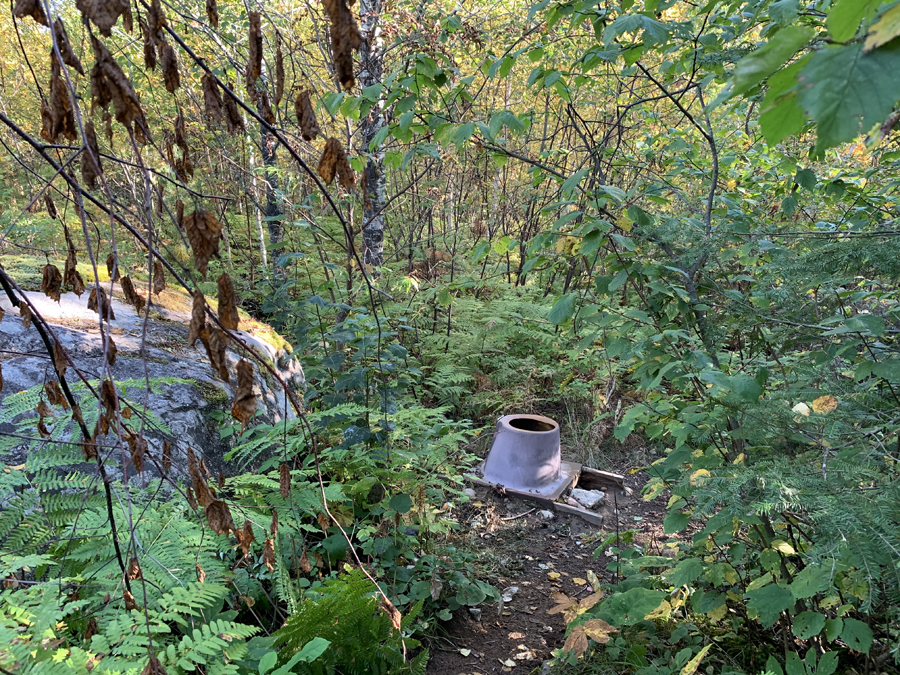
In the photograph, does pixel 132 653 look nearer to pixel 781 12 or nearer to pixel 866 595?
pixel 866 595

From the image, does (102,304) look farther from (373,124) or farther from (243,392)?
(373,124)

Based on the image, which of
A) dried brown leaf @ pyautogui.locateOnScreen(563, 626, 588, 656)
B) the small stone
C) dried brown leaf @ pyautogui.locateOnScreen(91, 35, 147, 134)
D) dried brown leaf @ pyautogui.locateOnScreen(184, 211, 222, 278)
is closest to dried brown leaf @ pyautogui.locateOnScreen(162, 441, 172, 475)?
dried brown leaf @ pyautogui.locateOnScreen(184, 211, 222, 278)

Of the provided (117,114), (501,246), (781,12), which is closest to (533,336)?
(501,246)

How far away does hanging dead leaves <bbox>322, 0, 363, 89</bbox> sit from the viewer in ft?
2.50

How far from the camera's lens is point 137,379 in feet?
9.46

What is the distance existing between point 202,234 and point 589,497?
162 inches

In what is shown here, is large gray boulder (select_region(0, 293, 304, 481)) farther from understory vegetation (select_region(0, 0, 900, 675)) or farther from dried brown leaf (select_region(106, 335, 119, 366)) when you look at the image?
dried brown leaf (select_region(106, 335, 119, 366))

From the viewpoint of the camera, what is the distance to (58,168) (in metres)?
0.95

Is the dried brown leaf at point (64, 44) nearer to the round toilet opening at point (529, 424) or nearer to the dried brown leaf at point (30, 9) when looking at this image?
the dried brown leaf at point (30, 9)

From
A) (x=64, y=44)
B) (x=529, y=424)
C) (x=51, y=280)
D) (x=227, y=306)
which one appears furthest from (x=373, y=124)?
(x=227, y=306)

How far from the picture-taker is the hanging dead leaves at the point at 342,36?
76 cm

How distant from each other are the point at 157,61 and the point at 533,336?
5.43 meters

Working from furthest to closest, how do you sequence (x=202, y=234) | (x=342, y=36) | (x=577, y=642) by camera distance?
(x=577, y=642), (x=202, y=234), (x=342, y=36)

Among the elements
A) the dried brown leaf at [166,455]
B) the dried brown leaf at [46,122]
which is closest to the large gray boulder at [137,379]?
the dried brown leaf at [166,455]
